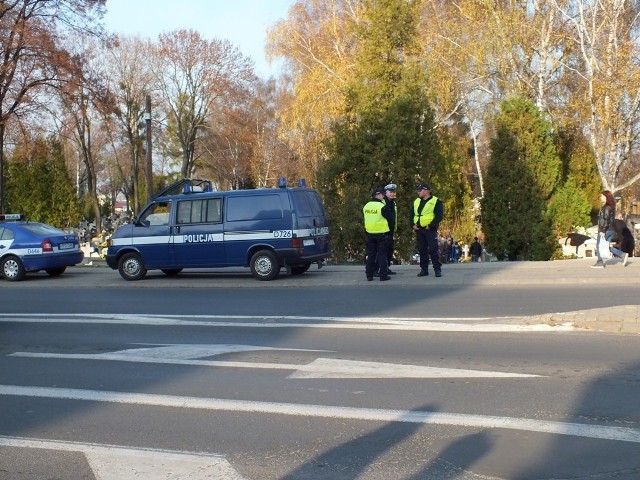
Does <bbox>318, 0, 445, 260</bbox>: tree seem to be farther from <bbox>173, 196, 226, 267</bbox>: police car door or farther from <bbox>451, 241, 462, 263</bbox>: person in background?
<bbox>451, 241, 462, 263</bbox>: person in background

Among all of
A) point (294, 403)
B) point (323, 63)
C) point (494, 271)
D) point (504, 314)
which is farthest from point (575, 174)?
point (294, 403)

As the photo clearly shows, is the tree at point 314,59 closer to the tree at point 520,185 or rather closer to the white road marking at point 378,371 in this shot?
the tree at point 520,185

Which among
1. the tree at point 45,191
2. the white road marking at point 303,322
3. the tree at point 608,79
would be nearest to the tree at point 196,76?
the tree at point 45,191

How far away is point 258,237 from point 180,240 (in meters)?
1.91

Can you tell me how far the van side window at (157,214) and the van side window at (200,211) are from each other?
34 cm

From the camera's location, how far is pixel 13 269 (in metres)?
20.0

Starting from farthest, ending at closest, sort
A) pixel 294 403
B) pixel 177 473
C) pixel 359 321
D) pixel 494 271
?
pixel 494 271
pixel 359 321
pixel 294 403
pixel 177 473

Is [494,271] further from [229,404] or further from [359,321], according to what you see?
[229,404]

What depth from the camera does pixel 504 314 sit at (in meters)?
11.6

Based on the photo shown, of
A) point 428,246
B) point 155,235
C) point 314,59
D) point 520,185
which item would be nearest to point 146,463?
point 428,246

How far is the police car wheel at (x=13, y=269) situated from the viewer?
19922 mm

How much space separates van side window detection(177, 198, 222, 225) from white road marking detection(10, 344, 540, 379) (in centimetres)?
789

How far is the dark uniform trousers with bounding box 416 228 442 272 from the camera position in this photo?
53.5 ft

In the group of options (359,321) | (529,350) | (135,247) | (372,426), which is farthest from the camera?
(135,247)
